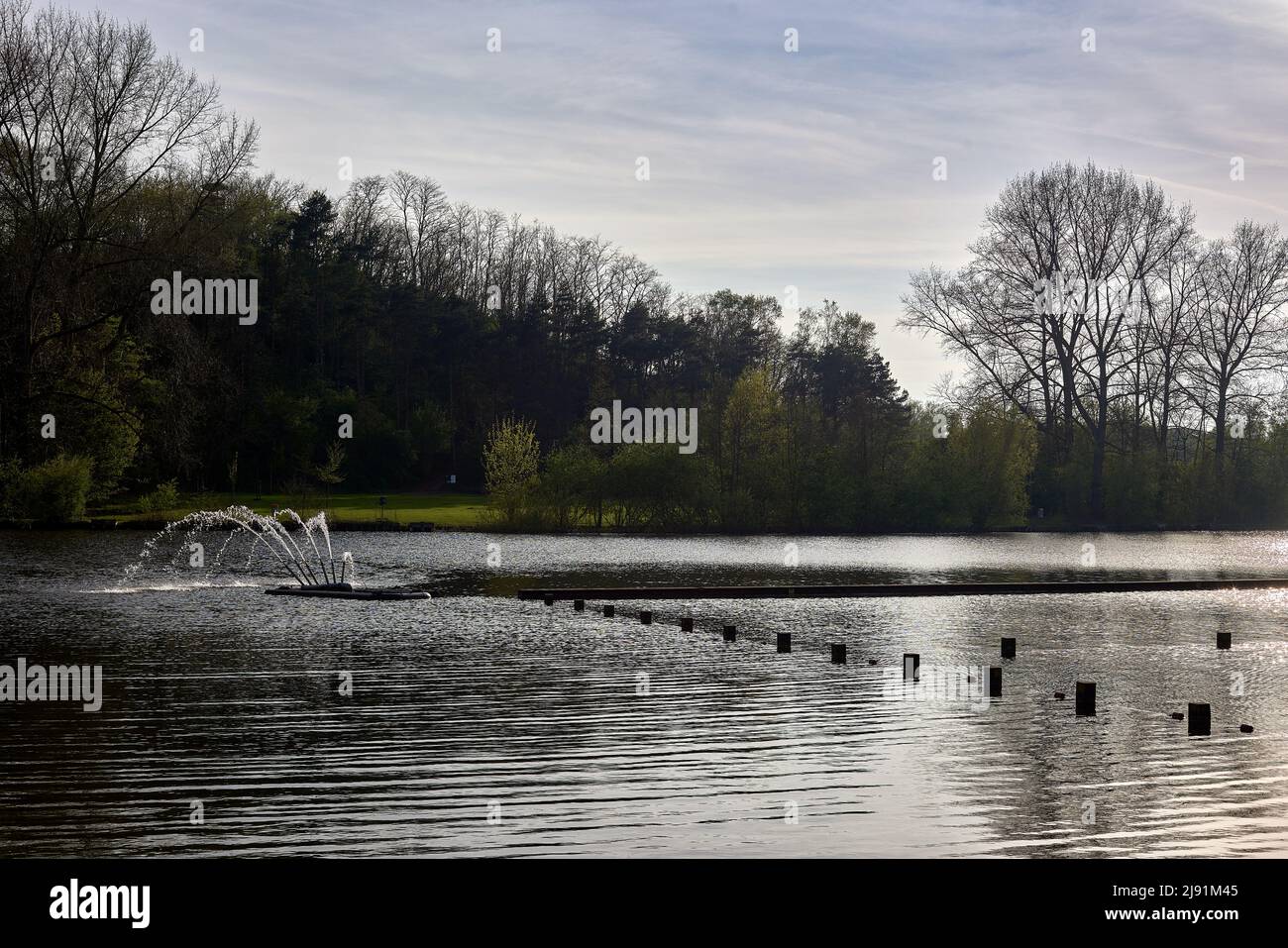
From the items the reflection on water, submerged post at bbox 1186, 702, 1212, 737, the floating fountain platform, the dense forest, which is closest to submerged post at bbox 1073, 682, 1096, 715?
the reflection on water

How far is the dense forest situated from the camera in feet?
178

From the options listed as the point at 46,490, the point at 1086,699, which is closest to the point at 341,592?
the point at 1086,699

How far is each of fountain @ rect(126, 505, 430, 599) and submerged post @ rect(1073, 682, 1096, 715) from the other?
17.0 m

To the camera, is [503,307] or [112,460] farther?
[503,307]

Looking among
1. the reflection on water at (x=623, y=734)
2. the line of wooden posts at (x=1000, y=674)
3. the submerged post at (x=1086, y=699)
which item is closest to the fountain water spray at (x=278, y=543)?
the reflection on water at (x=623, y=734)

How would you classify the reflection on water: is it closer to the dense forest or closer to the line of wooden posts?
the line of wooden posts

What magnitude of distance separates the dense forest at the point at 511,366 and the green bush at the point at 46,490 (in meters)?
0.12

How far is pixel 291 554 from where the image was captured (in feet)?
143

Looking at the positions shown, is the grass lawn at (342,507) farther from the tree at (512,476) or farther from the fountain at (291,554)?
the fountain at (291,554)

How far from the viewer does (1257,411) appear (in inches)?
2940
